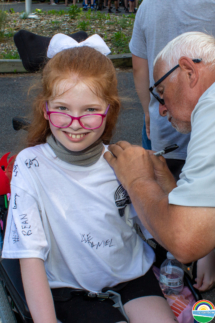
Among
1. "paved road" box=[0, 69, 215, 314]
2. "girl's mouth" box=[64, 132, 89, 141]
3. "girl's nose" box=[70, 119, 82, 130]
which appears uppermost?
"girl's nose" box=[70, 119, 82, 130]

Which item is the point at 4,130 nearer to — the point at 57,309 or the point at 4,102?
the point at 4,102

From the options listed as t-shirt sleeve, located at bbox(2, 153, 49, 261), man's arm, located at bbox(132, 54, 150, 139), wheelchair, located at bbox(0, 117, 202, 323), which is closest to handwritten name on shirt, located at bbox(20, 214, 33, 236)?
t-shirt sleeve, located at bbox(2, 153, 49, 261)

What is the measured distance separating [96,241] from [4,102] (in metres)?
3.99

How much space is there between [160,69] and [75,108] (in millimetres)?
490

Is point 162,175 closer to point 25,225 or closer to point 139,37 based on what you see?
point 25,225

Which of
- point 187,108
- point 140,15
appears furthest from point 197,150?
point 140,15

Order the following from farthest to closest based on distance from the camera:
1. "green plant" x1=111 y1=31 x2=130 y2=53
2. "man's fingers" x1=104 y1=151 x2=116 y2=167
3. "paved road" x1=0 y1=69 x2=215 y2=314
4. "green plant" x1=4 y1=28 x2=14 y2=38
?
1. "green plant" x1=4 y1=28 x2=14 y2=38
2. "green plant" x1=111 y1=31 x2=130 y2=53
3. "paved road" x1=0 y1=69 x2=215 y2=314
4. "man's fingers" x1=104 y1=151 x2=116 y2=167

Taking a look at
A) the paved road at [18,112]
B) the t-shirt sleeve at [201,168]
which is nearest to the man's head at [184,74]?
the t-shirt sleeve at [201,168]

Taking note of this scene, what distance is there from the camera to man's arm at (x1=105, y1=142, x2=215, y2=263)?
108cm

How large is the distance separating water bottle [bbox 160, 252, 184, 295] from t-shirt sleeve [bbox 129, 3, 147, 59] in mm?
1429

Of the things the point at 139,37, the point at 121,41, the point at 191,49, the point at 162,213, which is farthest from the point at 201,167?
the point at 121,41

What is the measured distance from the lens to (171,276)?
170cm

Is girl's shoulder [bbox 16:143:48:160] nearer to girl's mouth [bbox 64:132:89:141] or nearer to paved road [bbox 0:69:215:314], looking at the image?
girl's mouth [bbox 64:132:89:141]

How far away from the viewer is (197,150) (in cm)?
112
